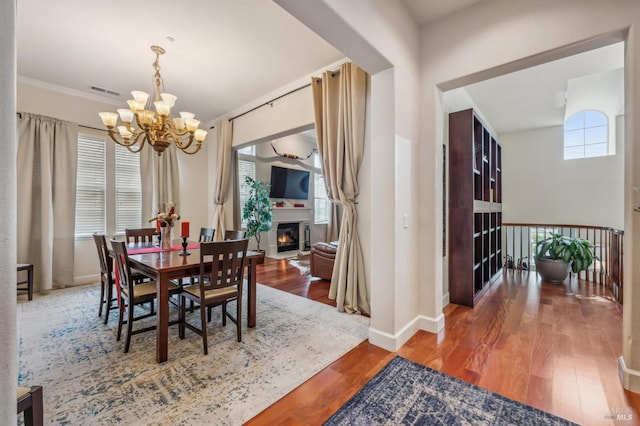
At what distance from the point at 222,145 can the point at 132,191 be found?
5.79 feet

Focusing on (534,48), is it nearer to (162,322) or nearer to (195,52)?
(195,52)

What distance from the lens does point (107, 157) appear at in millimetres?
4598

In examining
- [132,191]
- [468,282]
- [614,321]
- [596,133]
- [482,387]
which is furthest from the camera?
[596,133]

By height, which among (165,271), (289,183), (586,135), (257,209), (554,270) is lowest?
(554,270)

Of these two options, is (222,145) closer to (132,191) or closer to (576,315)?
(132,191)

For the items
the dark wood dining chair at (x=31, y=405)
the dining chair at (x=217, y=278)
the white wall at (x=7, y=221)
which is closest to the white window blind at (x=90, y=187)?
the dining chair at (x=217, y=278)

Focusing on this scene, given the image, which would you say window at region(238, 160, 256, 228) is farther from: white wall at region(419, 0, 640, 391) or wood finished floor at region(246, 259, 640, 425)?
white wall at region(419, 0, 640, 391)

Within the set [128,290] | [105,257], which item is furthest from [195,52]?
[128,290]

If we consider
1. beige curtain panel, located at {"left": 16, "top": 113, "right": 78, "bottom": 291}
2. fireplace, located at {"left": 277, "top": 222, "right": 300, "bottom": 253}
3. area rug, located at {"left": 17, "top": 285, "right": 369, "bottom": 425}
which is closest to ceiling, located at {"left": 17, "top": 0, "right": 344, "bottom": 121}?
beige curtain panel, located at {"left": 16, "top": 113, "right": 78, "bottom": 291}

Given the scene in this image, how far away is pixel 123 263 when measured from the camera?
2344 mm

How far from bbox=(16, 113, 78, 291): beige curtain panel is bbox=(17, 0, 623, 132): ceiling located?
28.4 inches

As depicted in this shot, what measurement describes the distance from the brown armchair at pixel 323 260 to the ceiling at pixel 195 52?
257 cm

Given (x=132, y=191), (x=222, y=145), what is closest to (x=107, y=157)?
(x=132, y=191)

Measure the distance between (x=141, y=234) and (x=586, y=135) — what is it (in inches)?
344
